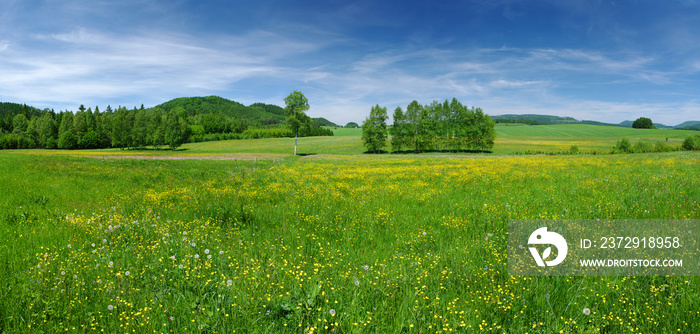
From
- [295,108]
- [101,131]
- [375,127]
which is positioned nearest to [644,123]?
[375,127]

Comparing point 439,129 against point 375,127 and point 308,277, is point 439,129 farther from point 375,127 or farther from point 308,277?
point 308,277

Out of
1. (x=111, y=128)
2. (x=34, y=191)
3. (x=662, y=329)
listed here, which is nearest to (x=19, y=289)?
(x=662, y=329)

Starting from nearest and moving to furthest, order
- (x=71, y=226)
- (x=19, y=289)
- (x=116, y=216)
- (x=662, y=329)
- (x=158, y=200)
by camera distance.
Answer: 1. (x=662, y=329)
2. (x=19, y=289)
3. (x=71, y=226)
4. (x=116, y=216)
5. (x=158, y=200)

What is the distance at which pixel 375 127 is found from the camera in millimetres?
71688

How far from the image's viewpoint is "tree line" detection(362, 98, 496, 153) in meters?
75.0

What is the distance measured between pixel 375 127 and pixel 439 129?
16.9m

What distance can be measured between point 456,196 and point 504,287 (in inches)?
266

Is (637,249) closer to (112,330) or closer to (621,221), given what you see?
(621,221)

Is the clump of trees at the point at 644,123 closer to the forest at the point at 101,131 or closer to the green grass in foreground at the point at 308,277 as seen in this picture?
the forest at the point at 101,131

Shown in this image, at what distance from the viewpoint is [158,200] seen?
9.50m

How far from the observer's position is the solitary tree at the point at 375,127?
7162 centimetres

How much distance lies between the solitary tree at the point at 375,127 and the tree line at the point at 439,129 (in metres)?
0.33
